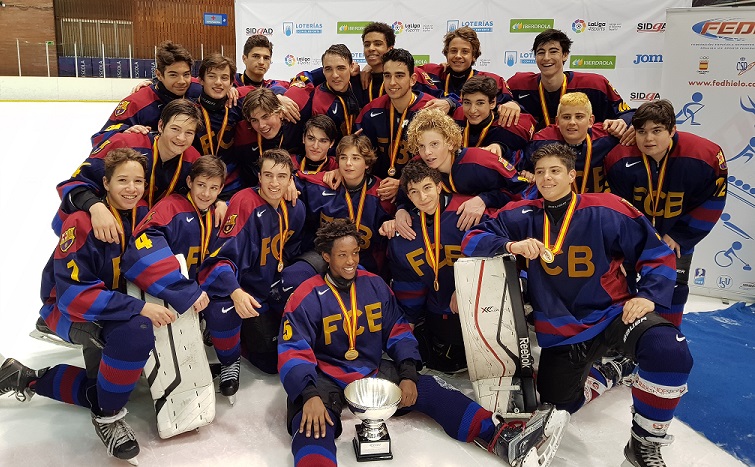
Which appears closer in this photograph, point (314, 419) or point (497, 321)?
point (314, 419)

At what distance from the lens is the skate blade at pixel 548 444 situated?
7.59ft

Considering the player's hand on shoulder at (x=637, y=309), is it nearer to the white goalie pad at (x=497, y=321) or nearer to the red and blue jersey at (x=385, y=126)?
the white goalie pad at (x=497, y=321)

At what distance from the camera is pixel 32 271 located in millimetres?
4621

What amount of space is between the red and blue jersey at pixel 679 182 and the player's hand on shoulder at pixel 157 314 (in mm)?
2467

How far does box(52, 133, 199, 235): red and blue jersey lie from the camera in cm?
304

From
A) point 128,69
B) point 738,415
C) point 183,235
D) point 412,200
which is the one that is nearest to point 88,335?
point 183,235

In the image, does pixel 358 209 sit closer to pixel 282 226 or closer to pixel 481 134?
pixel 282 226

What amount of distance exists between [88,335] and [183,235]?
660mm

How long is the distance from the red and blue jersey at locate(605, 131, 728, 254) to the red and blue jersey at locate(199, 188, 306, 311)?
1825mm

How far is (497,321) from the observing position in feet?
9.33

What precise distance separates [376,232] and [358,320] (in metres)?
0.79

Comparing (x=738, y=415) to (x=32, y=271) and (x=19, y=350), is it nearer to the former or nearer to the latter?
(x=19, y=350)

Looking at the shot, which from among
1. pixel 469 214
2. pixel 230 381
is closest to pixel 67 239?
pixel 230 381

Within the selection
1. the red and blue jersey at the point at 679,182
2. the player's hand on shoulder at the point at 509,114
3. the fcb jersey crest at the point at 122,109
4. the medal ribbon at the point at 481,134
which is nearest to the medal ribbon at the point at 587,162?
the red and blue jersey at the point at 679,182
